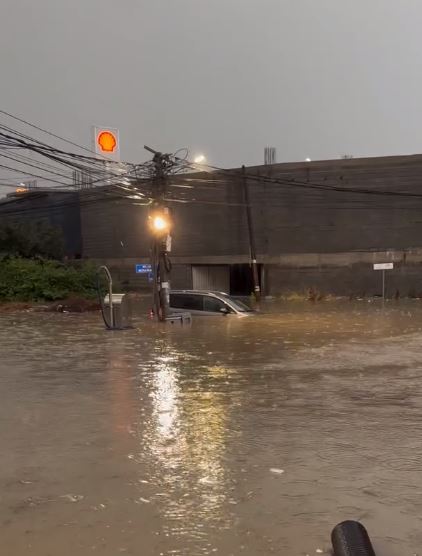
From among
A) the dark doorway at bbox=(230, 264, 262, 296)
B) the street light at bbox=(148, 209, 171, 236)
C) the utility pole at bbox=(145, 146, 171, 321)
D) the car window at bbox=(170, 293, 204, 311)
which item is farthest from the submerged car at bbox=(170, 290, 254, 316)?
the dark doorway at bbox=(230, 264, 262, 296)

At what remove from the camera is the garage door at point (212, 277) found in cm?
3675

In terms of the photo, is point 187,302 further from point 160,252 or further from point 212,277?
point 212,277

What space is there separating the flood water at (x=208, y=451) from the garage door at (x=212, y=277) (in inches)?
949

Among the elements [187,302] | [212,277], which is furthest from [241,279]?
[187,302]

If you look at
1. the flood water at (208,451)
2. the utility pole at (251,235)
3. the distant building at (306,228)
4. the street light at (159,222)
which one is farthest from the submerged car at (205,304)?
the distant building at (306,228)

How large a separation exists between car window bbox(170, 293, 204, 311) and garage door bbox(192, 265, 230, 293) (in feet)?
51.8

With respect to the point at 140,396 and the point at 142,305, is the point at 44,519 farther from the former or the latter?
the point at 142,305

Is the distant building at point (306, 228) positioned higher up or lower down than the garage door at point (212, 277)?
higher up

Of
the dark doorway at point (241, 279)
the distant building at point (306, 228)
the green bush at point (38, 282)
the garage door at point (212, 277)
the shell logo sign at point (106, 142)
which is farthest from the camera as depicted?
the garage door at point (212, 277)

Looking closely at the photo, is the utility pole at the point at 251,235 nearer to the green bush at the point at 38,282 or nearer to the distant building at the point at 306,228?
the distant building at the point at 306,228

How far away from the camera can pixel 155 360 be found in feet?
38.5

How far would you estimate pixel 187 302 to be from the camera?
2061 centimetres

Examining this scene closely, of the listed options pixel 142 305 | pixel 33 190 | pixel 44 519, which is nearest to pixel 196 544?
pixel 44 519

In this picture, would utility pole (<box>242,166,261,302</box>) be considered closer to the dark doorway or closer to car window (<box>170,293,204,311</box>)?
the dark doorway
